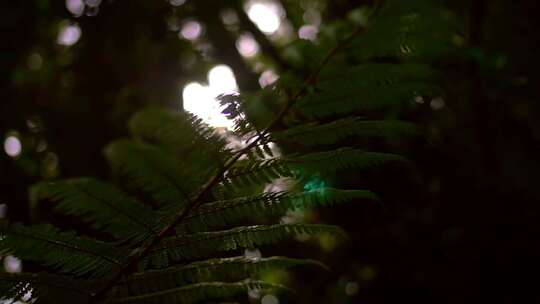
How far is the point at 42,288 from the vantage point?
725 millimetres

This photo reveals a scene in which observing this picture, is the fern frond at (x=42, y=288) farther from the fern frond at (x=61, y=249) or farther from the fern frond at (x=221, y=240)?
the fern frond at (x=221, y=240)

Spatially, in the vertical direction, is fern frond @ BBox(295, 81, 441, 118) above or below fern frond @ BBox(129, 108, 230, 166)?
above

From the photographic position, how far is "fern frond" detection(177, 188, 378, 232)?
74 centimetres

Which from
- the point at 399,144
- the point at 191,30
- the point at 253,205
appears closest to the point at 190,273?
the point at 253,205

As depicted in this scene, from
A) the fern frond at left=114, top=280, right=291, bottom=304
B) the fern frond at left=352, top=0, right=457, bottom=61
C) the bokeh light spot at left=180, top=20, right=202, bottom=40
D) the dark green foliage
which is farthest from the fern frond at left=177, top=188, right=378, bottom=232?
the bokeh light spot at left=180, top=20, right=202, bottom=40

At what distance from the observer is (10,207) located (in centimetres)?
171

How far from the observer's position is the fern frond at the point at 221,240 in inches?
29.2

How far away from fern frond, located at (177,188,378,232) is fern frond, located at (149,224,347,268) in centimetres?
2

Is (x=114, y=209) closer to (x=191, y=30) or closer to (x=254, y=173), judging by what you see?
(x=254, y=173)

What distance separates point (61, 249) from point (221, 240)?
0.84 feet

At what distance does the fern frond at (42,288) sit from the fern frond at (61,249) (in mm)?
24

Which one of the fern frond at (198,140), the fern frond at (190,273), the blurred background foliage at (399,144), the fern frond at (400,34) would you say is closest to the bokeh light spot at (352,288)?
the blurred background foliage at (399,144)

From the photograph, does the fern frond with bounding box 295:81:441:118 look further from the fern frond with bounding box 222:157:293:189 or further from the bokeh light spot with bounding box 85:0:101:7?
the bokeh light spot with bounding box 85:0:101:7

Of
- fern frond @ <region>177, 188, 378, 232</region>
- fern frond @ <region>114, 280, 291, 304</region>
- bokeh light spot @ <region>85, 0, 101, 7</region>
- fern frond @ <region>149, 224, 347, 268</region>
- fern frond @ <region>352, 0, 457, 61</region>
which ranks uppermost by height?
bokeh light spot @ <region>85, 0, 101, 7</region>
